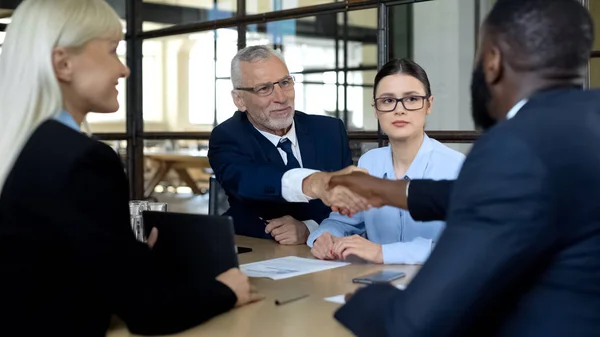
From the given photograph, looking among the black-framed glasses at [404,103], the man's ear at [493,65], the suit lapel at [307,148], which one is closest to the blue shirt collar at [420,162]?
the black-framed glasses at [404,103]

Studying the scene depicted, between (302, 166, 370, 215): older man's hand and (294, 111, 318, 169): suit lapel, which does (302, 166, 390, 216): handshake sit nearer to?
(302, 166, 370, 215): older man's hand

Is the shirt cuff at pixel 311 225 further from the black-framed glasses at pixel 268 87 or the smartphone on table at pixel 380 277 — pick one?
the smartphone on table at pixel 380 277

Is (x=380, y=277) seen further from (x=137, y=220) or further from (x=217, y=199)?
(x=217, y=199)

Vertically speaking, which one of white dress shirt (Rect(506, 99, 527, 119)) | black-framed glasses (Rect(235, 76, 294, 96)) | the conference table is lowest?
the conference table

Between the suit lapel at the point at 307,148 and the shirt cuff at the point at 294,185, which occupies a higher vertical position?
the suit lapel at the point at 307,148

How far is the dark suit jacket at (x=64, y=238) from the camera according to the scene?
4.16 ft

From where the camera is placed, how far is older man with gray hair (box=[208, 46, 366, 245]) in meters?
2.79

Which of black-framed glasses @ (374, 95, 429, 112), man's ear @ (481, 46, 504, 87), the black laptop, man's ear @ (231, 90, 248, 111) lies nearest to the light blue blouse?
black-framed glasses @ (374, 95, 429, 112)

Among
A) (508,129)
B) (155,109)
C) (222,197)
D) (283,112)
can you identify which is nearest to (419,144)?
(283,112)

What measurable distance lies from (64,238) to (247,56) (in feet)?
5.81

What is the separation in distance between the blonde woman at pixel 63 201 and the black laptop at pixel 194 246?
0.69 ft

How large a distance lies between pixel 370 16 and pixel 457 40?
655 millimetres

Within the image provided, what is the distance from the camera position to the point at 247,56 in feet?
9.61

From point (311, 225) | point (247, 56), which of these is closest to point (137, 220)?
point (311, 225)
